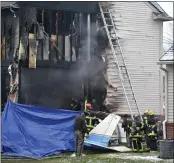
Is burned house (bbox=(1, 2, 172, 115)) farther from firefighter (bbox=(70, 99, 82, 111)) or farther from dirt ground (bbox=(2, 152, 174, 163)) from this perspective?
dirt ground (bbox=(2, 152, 174, 163))

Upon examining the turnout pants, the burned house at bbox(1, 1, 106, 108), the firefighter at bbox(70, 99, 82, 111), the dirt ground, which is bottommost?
the dirt ground

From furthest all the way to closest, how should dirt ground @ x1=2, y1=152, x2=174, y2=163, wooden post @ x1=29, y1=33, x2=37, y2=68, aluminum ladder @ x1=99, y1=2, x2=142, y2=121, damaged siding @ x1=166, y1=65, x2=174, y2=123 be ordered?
aluminum ladder @ x1=99, y1=2, x2=142, y2=121 → wooden post @ x1=29, y1=33, x2=37, y2=68 → damaged siding @ x1=166, y1=65, x2=174, y2=123 → dirt ground @ x1=2, y1=152, x2=174, y2=163

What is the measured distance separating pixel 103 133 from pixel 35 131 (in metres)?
2.51

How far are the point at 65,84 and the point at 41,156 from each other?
626 cm

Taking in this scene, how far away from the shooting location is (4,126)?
49.4 ft

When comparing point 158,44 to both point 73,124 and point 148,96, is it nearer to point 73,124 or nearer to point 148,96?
point 148,96

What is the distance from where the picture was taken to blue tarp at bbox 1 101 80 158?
14.8 meters

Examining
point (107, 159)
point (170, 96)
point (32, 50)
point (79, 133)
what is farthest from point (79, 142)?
point (32, 50)

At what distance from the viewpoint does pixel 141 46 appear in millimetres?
22031

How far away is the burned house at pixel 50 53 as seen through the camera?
63.4 ft

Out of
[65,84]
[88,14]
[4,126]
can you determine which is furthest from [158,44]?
[4,126]

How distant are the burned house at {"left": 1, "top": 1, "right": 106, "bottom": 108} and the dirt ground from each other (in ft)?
17.7

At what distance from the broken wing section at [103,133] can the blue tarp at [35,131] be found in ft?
2.69

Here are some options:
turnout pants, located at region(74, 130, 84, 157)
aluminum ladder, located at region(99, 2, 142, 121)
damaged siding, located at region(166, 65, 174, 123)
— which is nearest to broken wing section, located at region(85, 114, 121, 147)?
turnout pants, located at region(74, 130, 84, 157)
